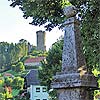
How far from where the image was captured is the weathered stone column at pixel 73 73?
266 inches

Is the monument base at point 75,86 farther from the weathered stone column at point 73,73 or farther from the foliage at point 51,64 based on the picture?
the foliage at point 51,64

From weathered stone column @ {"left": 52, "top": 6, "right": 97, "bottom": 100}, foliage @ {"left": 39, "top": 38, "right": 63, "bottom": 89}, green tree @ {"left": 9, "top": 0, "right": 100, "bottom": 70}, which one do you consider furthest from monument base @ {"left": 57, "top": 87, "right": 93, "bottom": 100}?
foliage @ {"left": 39, "top": 38, "right": 63, "bottom": 89}

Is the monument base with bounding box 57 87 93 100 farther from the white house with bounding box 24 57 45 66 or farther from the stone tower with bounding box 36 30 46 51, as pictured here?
the stone tower with bounding box 36 30 46 51

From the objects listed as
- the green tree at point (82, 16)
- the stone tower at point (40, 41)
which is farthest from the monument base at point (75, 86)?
the stone tower at point (40, 41)

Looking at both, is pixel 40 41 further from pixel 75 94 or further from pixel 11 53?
pixel 75 94

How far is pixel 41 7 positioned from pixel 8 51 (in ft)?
459

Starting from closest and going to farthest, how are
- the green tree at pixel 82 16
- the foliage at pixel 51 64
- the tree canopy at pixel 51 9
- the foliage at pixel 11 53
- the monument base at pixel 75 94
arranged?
the monument base at pixel 75 94 → the green tree at pixel 82 16 → the tree canopy at pixel 51 9 → the foliage at pixel 51 64 → the foliage at pixel 11 53

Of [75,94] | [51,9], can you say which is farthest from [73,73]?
[51,9]

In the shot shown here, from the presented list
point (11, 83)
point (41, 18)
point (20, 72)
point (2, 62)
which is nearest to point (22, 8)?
point (41, 18)

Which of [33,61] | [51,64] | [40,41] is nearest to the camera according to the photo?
[51,64]

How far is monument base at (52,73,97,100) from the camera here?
671cm

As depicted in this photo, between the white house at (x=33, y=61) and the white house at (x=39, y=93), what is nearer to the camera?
the white house at (x=39, y=93)

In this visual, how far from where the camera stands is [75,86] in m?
6.73

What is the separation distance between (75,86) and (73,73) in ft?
0.84
